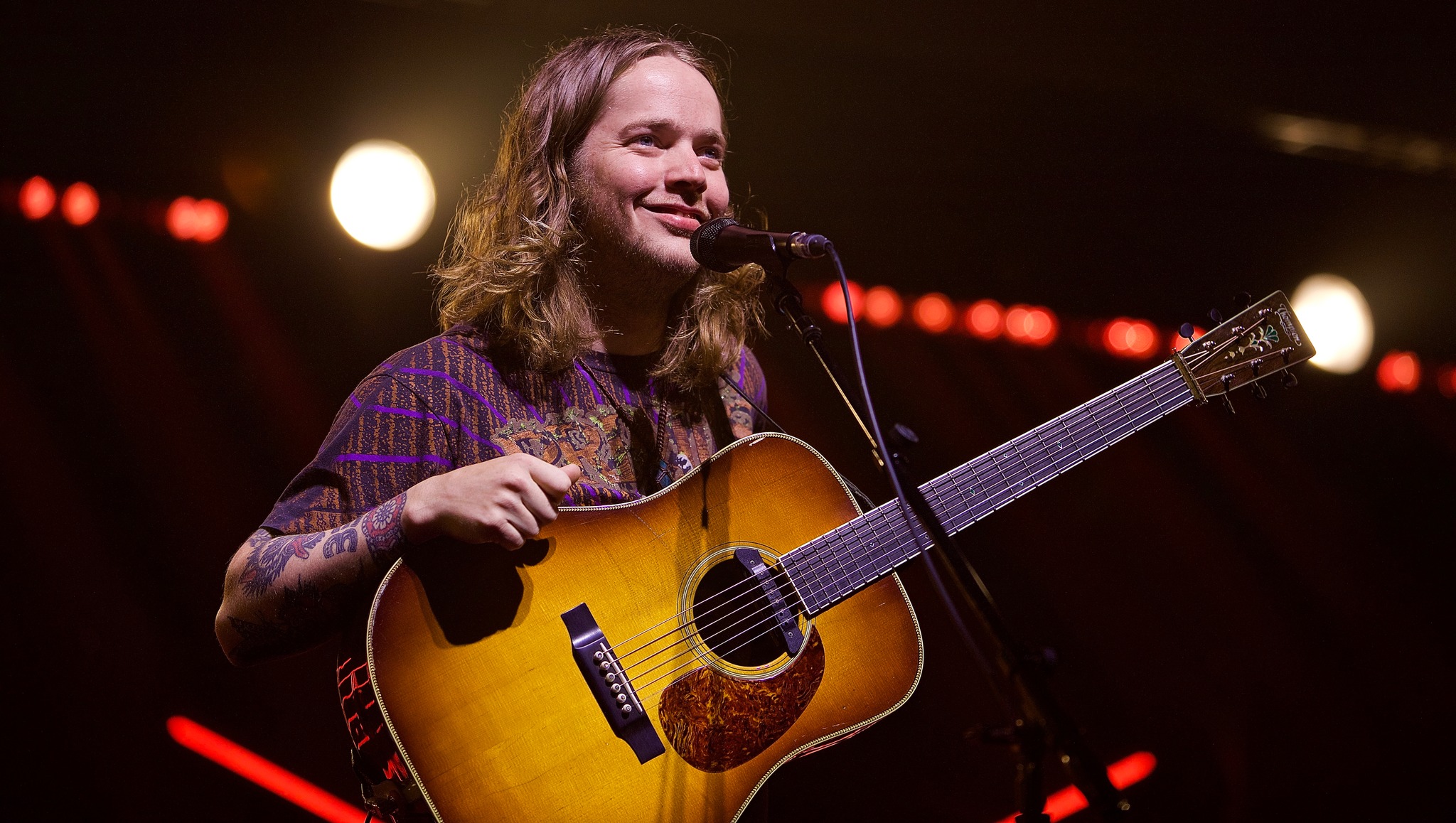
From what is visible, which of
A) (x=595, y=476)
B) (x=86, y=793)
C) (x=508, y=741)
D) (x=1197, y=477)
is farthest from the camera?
(x=1197, y=477)

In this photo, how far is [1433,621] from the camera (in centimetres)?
503

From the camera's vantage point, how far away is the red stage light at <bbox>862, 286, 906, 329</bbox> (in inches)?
183

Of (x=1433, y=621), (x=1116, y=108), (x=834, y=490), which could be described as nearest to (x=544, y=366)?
(x=834, y=490)

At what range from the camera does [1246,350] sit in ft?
6.68

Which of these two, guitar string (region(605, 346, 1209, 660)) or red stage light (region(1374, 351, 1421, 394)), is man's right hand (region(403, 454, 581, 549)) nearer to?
guitar string (region(605, 346, 1209, 660))

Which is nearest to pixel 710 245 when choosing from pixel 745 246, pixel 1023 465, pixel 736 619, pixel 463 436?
pixel 745 246

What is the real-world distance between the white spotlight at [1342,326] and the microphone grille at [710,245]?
17.6 ft

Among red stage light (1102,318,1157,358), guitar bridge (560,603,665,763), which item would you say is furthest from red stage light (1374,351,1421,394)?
guitar bridge (560,603,665,763)

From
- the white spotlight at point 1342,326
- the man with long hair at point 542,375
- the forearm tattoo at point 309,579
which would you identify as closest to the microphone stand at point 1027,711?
the man with long hair at point 542,375

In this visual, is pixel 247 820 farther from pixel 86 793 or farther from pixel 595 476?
pixel 595 476

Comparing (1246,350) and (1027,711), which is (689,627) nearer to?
(1027,711)

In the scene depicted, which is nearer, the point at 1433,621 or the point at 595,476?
the point at 595,476

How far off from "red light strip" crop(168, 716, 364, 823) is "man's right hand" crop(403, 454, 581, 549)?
277 centimetres

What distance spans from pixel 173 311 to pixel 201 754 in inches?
75.7
